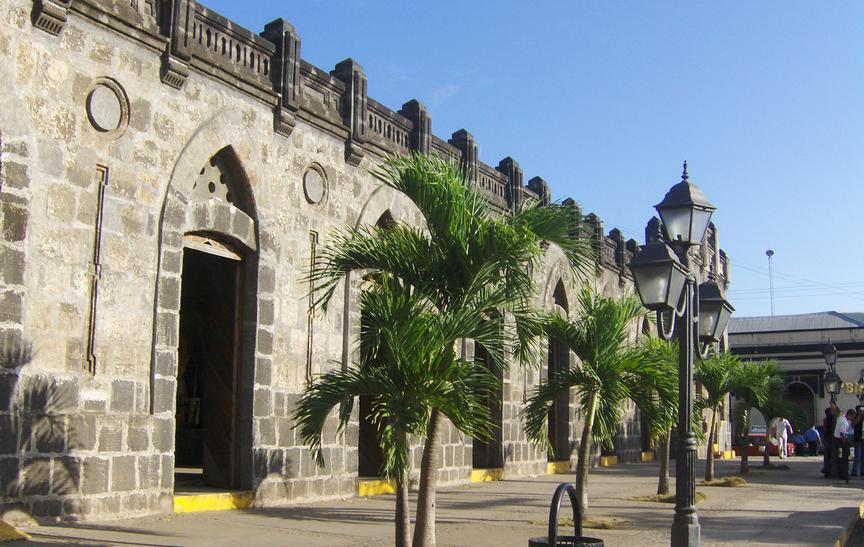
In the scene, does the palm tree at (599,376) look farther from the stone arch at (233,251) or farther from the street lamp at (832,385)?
the street lamp at (832,385)

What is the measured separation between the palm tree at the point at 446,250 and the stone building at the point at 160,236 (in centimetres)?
210

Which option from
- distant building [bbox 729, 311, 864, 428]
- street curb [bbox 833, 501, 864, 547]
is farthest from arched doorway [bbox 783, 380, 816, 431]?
street curb [bbox 833, 501, 864, 547]

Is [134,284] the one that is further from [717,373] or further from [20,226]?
[717,373]

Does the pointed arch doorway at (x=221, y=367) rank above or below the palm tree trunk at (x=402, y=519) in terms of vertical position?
above

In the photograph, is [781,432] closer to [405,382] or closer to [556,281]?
[556,281]

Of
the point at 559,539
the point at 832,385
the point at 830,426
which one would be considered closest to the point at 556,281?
the point at 830,426

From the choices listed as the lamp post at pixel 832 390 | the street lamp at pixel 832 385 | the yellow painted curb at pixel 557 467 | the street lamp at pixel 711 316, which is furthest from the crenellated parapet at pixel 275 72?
the street lamp at pixel 832 385

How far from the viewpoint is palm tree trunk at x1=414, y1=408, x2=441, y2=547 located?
8.59m

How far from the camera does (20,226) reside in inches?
400

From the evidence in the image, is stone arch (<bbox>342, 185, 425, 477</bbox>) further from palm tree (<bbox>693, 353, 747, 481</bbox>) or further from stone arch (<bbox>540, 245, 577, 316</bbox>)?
palm tree (<bbox>693, 353, 747, 481</bbox>)

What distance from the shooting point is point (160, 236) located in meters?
12.1

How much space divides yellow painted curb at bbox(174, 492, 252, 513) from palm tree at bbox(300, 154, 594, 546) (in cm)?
453

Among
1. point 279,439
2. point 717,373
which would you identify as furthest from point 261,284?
point 717,373

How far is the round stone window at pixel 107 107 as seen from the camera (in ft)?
37.1
